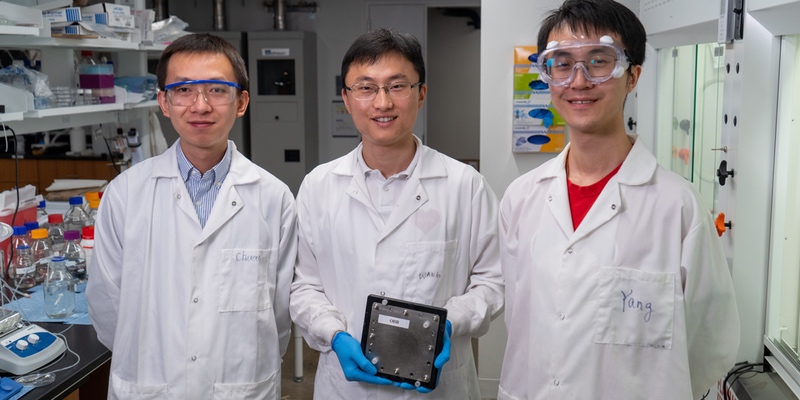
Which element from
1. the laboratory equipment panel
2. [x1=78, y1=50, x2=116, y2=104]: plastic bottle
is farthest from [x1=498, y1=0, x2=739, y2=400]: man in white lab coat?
the laboratory equipment panel

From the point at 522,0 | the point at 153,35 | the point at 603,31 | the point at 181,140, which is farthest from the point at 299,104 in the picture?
the point at 603,31

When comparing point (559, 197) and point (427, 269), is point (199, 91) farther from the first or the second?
point (559, 197)

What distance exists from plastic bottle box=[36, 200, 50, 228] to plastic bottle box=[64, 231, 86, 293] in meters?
0.37

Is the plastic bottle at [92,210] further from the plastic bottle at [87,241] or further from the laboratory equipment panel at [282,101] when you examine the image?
the laboratory equipment panel at [282,101]

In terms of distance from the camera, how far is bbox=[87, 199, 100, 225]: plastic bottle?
10.4 feet

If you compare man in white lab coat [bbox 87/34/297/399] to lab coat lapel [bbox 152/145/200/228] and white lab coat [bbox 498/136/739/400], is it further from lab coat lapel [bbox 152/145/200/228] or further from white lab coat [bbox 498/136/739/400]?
white lab coat [bbox 498/136/739/400]

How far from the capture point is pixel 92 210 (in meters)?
3.30

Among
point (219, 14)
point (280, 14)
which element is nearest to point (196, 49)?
point (280, 14)

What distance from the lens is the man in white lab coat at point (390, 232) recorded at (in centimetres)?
174

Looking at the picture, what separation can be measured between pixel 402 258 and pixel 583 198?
1.49 feet

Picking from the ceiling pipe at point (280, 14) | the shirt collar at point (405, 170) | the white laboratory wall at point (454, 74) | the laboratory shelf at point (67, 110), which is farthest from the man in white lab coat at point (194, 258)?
the white laboratory wall at point (454, 74)

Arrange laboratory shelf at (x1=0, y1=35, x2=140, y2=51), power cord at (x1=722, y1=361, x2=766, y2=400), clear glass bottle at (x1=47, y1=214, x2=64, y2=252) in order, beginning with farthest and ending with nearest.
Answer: clear glass bottle at (x1=47, y1=214, x2=64, y2=252) < laboratory shelf at (x1=0, y1=35, x2=140, y2=51) < power cord at (x1=722, y1=361, x2=766, y2=400)

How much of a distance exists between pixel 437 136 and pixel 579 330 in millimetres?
6314

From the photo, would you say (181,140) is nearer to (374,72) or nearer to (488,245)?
(374,72)
